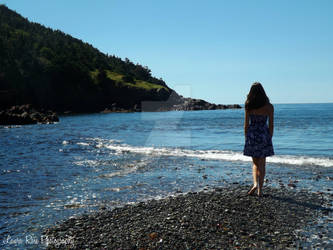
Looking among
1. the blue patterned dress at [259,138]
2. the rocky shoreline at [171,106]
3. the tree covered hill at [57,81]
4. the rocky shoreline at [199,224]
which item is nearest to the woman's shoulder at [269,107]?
the blue patterned dress at [259,138]

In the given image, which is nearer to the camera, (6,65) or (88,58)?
(6,65)

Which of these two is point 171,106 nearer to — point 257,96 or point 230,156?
point 230,156

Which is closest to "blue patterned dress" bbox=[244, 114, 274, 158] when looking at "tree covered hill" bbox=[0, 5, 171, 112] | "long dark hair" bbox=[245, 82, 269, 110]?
"long dark hair" bbox=[245, 82, 269, 110]

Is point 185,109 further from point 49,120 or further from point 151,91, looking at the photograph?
point 49,120

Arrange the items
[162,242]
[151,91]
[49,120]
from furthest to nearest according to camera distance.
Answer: [151,91]
[49,120]
[162,242]

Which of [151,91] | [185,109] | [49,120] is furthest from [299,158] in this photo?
[185,109]

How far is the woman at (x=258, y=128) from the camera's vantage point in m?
9.45

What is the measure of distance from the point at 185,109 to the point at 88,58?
64.0 metres

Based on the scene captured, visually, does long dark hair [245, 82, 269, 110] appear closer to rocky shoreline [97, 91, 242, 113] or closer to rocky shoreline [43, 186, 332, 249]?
rocky shoreline [43, 186, 332, 249]

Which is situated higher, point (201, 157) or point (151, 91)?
point (151, 91)

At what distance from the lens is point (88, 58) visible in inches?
6491

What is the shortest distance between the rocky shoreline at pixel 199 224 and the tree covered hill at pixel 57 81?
323 feet

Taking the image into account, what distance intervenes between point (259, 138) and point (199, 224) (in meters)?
3.95

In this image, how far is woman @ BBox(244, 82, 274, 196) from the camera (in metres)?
9.45
